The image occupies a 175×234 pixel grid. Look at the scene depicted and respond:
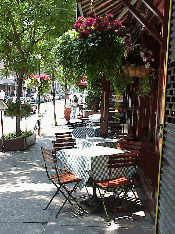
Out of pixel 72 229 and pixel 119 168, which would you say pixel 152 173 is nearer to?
pixel 119 168

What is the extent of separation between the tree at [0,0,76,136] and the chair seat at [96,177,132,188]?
22.7 ft

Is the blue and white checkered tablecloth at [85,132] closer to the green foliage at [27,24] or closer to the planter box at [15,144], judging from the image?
the planter box at [15,144]

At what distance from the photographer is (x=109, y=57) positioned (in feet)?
16.9

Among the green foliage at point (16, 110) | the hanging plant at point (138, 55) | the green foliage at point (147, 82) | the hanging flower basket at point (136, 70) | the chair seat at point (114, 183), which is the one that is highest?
the hanging plant at point (138, 55)

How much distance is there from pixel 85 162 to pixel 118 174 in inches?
24.4

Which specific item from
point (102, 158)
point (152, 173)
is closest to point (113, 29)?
point (102, 158)

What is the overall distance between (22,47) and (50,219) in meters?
8.70

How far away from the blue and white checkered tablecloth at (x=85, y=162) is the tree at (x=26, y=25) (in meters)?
6.29

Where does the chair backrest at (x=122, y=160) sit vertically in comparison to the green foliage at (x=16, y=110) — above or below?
below

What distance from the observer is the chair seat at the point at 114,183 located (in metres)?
5.25

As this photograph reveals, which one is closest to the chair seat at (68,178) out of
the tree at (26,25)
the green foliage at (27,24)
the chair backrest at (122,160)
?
the chair backrest at (122,160)

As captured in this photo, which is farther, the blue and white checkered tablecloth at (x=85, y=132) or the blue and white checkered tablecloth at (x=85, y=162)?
the blue and white checkered tablecloth at (x=85, y=132)

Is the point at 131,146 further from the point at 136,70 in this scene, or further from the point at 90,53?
the point at 90,53

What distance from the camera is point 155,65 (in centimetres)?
633
